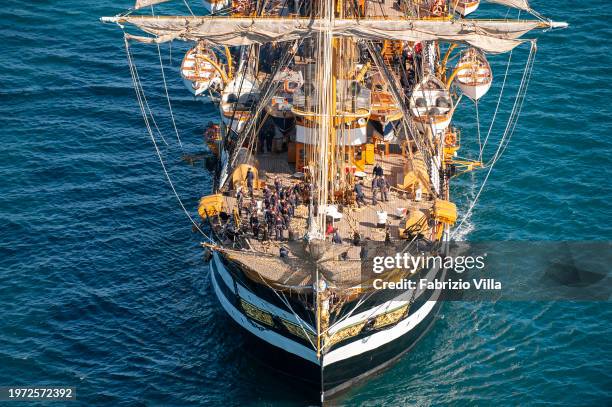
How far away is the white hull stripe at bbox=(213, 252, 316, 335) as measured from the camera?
6178 cm

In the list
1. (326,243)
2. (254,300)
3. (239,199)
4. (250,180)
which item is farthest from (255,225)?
(326,243)

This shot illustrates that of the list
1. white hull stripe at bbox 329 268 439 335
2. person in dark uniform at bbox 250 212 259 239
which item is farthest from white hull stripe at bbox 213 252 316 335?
person in dark uniform at bbox 250 212 259 239

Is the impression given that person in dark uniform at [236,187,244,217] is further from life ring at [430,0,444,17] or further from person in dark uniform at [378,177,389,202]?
life ring at [430,0,444,17]

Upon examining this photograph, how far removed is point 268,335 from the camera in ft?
214

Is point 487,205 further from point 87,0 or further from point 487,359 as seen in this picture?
point 87,0

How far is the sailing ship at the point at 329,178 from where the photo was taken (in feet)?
202

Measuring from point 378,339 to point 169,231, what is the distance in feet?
71.1

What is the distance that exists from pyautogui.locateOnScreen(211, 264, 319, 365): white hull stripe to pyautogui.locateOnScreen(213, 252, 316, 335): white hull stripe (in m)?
1.69

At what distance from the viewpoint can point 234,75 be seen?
79562 millimetres

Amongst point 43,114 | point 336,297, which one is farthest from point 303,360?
point 43,114

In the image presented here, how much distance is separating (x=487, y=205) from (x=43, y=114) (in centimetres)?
3931

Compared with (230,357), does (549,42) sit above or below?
above

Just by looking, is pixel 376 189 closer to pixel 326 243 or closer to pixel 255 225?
pixel 255 225

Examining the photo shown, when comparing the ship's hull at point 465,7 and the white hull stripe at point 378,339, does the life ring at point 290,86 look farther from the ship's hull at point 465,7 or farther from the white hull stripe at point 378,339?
the ship's hull at point 465,7
